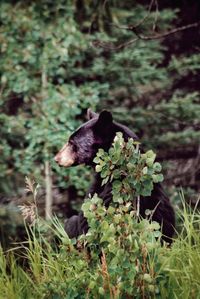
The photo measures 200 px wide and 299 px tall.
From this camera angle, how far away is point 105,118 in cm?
483

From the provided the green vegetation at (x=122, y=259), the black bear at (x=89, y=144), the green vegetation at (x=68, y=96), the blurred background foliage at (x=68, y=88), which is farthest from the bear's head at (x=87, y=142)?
the blurred background foliage at (x=68, y=88)

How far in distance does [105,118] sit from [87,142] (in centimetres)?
21

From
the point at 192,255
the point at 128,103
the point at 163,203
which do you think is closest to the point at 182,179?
the point at 128,103

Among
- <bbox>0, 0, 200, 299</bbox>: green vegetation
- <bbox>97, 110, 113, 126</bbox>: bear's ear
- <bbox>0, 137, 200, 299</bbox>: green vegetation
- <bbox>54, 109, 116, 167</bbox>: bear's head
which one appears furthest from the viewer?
<bbox>0, 0, 200, 299</bbox>: green vegetation

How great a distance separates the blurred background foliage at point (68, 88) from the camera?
850 cm

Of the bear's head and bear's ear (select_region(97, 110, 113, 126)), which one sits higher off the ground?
bear's ear (select_region(97, 110, 113, 126))

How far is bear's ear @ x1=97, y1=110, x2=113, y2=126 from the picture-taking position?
4801mm

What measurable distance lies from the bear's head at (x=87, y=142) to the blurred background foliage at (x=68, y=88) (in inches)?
113

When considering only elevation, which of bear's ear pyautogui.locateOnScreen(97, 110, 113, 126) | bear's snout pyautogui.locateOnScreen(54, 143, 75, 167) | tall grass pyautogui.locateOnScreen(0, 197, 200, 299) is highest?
bear's ear pyautogui.locateOnScreen(97, 110, 113, 126)

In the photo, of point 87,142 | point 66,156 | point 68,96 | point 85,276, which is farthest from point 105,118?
point 68,96

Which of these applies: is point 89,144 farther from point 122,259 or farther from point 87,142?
point 122,259

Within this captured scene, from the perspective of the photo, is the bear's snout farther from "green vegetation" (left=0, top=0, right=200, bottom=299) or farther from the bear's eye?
"green vegetation" (left=0, top=0, right=200, bottom=299)

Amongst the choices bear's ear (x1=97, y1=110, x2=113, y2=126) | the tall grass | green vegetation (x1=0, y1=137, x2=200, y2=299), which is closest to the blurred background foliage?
bear's ear (x1=97, y1=110, x2=113, y2=126)

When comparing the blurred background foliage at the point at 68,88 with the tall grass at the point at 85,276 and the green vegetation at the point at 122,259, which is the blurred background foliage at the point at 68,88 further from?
the green vegetation at the point at 122,259
